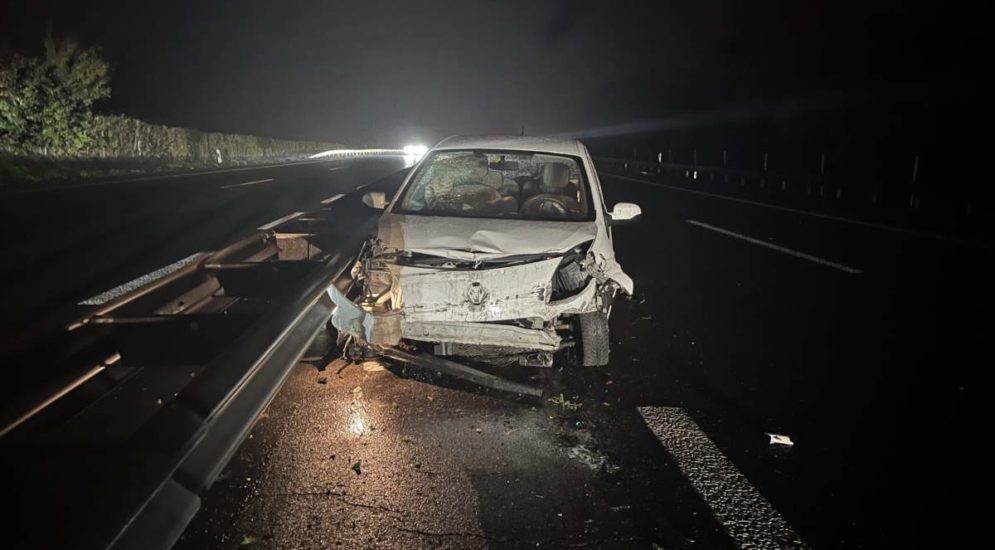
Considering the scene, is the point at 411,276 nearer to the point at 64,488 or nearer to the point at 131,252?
the point at 64,488

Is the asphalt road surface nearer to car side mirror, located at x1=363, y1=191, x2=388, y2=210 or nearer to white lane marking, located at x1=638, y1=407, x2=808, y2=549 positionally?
white lane marking, located at x1=638, y1=407, x2=808, y2=549

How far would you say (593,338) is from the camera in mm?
4293

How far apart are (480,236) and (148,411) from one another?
2.28 meters

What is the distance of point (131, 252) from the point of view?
8.34 m

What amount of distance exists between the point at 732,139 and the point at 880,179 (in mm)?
26351

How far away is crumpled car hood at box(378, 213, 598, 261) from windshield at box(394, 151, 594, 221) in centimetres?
27

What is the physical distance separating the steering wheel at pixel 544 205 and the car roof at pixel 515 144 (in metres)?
0.47

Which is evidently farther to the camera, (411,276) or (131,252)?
(131,252)

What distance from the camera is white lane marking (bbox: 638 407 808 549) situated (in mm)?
2635

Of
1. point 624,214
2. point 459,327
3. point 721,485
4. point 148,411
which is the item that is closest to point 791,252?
point 624,214

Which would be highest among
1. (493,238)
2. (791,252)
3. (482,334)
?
(493,238)

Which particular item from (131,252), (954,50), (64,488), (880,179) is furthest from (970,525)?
(954,50)

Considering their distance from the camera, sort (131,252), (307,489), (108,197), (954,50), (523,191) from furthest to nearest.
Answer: (954,50) → (108,197) → (131,252) → (523,191) → (307,489)

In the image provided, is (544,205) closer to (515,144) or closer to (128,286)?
(515,144)
